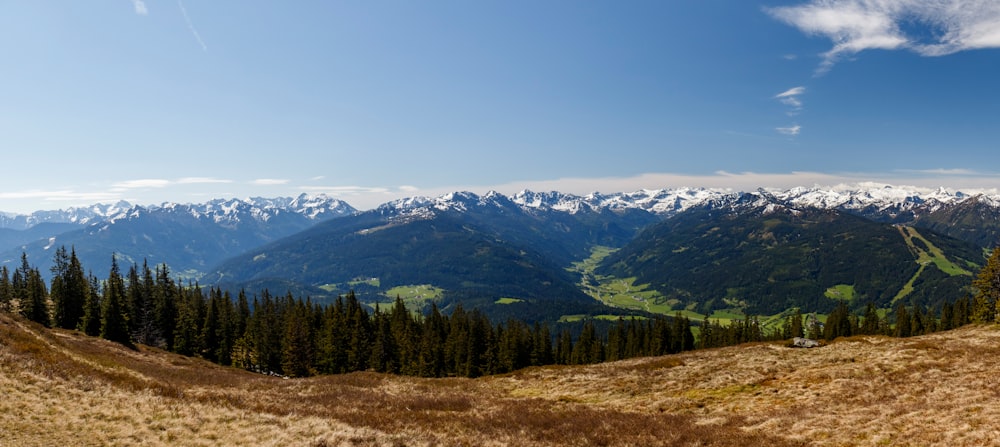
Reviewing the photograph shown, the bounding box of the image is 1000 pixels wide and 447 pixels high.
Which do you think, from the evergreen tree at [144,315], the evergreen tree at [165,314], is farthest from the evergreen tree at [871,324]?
the evergreen tree at [144,315]

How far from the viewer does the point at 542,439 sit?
26234mm

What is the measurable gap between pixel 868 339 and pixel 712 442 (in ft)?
202

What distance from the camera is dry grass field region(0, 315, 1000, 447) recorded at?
70.6ft

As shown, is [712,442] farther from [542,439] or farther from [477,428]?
[477,428]

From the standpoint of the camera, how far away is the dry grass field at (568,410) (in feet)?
70.6

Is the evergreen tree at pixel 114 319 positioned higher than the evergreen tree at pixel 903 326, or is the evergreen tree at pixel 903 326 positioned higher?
the evergreen tree at pixel 114 319

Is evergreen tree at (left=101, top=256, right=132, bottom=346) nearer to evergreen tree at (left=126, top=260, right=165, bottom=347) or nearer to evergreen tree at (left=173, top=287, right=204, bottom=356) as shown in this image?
evergreen tree at (left=126, top=260, right=165, bottom=347)

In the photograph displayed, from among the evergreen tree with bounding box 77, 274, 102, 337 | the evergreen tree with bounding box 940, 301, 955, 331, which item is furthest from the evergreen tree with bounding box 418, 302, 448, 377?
the evergreen tree with bounding box 940, 301, 955, 331

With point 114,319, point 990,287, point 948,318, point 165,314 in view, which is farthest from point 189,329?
point 948,318

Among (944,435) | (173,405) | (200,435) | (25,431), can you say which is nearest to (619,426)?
(944,435)

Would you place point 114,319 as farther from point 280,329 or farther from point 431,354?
point 431,354

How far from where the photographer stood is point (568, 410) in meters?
36.7

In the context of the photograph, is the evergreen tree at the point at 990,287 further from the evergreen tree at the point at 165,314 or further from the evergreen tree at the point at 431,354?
the evergreen tree at the point at 165,314

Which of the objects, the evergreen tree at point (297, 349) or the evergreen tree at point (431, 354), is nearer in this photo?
the evergreen tree at point (297, 349)
